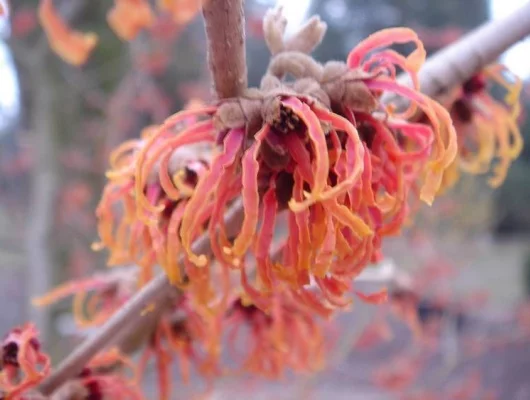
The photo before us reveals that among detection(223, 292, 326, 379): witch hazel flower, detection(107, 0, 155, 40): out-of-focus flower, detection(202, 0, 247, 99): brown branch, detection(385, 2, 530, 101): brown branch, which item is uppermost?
detection(107, 0, 155, 40): out-of-focus flower

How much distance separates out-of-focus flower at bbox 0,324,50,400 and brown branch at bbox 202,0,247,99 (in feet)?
0.93

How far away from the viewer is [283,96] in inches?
16.1

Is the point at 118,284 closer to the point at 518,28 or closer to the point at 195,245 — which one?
the point at 195,245

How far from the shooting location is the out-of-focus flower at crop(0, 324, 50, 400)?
1.54 feet

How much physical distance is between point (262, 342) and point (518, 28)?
0.45m

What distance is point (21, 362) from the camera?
471 mm

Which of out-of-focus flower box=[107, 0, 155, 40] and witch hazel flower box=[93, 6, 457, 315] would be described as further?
out-of-focus flower box=[107, 0, 155, 40]

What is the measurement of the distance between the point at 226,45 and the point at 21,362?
0.32 m

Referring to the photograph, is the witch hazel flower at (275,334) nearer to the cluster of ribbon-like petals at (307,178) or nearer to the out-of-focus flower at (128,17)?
the cluster of ribbon-like petals at (307,178)

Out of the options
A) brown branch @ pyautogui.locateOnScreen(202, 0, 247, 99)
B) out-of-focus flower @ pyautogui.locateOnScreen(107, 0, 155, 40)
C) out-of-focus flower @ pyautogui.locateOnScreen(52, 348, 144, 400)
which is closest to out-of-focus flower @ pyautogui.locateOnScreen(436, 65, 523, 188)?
brown branch @ pyautogui.locateOnScreen(202, 0, 247, 99)

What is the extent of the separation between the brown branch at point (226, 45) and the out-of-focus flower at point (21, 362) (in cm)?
28

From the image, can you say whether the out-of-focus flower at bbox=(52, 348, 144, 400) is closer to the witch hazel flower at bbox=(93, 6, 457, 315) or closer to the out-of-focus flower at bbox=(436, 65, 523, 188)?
the witch hazel flower at bbox=(93, 6, 457, 315)

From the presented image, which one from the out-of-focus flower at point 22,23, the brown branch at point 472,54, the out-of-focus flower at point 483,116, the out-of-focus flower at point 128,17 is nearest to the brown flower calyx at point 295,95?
the brown branch at point 472,54

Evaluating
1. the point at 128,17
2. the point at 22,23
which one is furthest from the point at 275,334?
the point at 22,23
